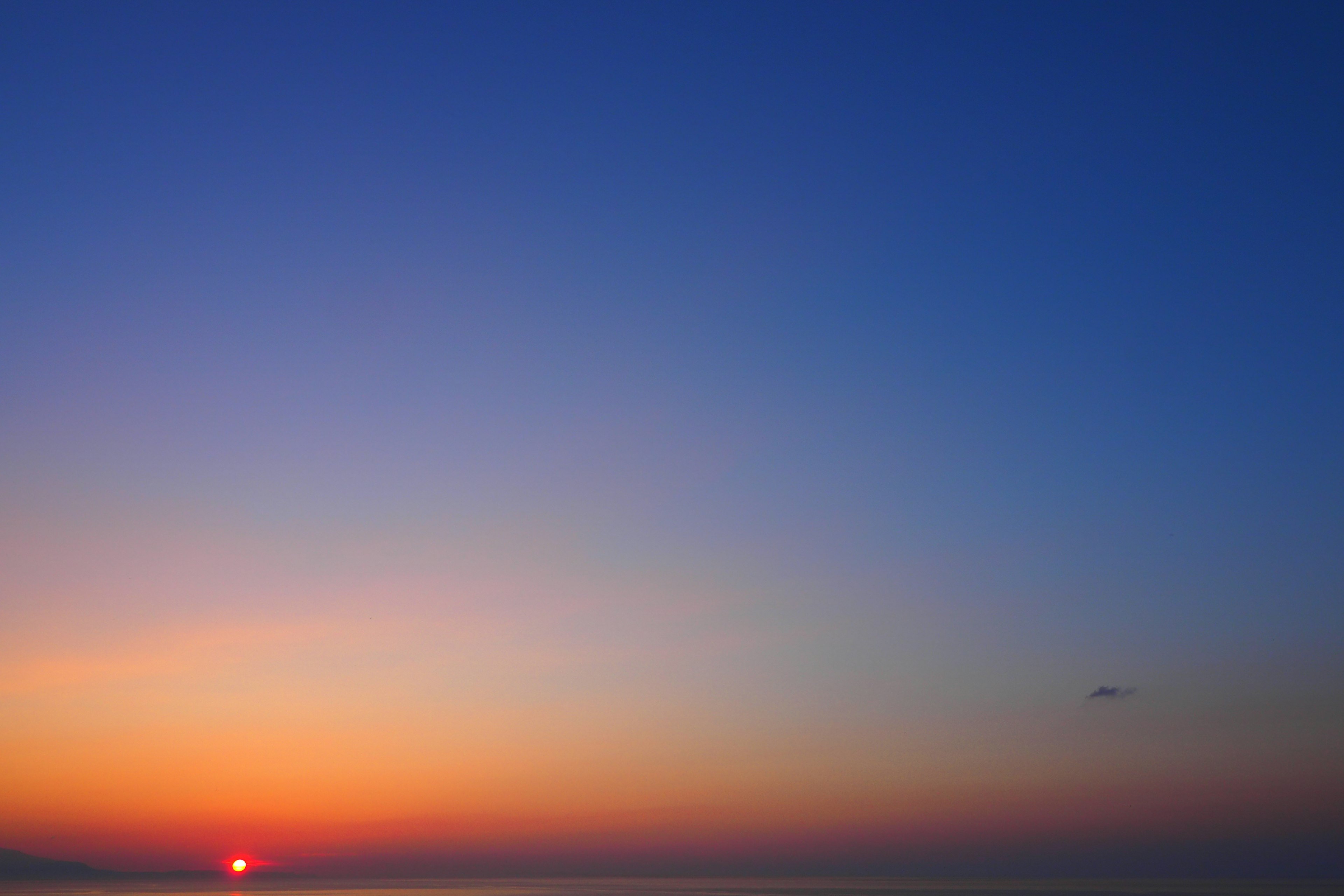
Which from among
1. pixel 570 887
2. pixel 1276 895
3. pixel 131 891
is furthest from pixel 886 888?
pixel 131 891

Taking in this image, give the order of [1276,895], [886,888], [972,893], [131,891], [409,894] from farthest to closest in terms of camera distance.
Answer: [886,888] < [131,891] < [972,893] < [409,894] < [1276,895]

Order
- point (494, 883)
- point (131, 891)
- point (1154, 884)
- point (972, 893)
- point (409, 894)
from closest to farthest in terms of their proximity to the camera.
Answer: point (409, 894), point (972, 893), point (131, 891), point (1154, 884), point (494, 883)

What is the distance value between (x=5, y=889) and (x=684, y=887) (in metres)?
95.9

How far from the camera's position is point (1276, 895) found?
375ft

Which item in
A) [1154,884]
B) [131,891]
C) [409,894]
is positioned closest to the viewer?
[409,894]

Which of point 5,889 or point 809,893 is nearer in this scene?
point 809,893

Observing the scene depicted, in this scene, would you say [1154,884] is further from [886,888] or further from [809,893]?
[809,893]

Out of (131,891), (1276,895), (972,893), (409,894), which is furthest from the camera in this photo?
(131,891)

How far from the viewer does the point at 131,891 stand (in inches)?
5832

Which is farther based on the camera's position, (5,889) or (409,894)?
(5,889)

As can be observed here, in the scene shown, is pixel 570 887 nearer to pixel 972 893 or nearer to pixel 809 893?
pixel 809 893

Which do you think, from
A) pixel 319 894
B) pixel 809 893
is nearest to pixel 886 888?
pixel 809 893

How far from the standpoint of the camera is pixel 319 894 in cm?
14850

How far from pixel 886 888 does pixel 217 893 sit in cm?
9163
